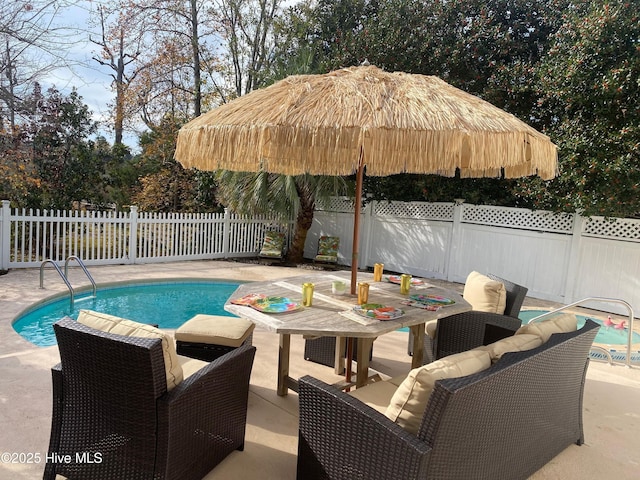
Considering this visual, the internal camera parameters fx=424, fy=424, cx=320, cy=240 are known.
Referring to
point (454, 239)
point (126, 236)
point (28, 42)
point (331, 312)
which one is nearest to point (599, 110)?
point (454, 239)

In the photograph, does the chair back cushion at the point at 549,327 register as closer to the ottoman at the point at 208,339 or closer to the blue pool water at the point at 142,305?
the ottoman at the point at 208,339

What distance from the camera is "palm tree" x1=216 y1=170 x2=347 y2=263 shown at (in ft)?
30.2

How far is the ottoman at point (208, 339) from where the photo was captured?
2828 mm

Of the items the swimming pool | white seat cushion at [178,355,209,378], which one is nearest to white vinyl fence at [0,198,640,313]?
the swimming pool

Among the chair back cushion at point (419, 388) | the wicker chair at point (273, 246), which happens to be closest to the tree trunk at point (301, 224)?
the wicker chair at point (273, 246)

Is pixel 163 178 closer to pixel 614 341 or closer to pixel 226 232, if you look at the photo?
pixel 226 232

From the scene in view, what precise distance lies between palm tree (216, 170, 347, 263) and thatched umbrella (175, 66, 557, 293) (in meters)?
6.15

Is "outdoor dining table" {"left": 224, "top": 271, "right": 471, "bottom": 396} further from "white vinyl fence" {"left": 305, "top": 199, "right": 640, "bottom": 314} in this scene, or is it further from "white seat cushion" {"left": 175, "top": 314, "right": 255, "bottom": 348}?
"white vinyl fence" {"left": 305, "top": 199, "right": 640, "bottom": 314}

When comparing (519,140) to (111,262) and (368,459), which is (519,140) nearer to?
(368,459)

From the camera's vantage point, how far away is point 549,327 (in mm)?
2254

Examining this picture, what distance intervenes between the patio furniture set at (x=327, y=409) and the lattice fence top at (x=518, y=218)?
18.3ft

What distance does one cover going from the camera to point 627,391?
11.6 ft

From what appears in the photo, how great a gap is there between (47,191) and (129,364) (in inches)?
399

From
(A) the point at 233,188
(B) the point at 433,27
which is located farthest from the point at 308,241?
(B) the point at 433,27
